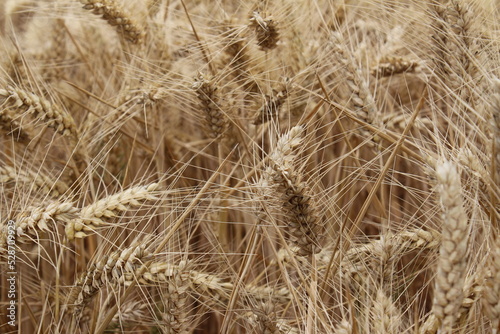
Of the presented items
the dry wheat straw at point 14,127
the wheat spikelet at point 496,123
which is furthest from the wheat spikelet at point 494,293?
the dry wheat straw at point 14,127

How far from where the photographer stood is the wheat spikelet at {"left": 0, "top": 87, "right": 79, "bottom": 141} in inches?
46.6

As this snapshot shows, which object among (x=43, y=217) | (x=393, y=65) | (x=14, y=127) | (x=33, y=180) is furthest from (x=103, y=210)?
(x=393, y=65)

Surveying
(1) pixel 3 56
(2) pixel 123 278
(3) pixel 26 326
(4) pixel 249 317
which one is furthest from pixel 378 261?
(1) pixel 3 56

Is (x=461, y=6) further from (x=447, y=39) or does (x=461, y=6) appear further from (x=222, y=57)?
(x=222, y=57)

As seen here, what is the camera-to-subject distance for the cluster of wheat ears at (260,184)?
3.10 ft

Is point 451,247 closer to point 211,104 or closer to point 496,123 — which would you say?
point 496,123

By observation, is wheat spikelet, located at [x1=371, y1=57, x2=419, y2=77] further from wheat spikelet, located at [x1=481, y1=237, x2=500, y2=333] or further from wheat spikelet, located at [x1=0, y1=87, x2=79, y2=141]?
wheat spikelet, located at [x1=0, y1=87, x2=79, y2=141]

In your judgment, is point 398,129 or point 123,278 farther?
point 398,129

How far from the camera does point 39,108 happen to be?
4.02ft

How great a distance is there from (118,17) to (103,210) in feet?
1.85

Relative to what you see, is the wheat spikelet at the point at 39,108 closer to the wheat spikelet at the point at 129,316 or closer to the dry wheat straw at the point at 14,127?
the dry wheat straw at the point at 14,127

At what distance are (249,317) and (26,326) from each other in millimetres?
682

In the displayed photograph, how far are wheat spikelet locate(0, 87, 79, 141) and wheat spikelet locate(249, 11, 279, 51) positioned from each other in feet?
1.71

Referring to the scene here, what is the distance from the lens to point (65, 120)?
1280 millimetres
